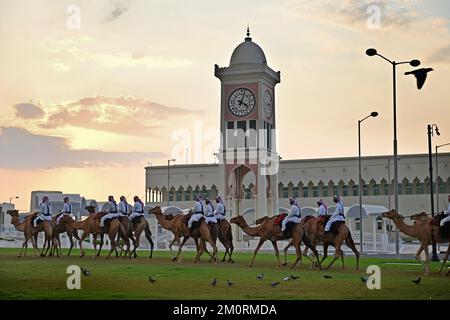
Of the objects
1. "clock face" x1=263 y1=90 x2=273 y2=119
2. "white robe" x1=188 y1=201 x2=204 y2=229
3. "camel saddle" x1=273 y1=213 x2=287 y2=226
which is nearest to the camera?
"camel saddle" x1=273 y1=213 x2=287 y2=226

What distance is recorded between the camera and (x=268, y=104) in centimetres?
5675

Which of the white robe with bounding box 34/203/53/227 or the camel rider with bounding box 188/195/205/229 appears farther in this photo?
the white robe with bounding box 34/203/53/227

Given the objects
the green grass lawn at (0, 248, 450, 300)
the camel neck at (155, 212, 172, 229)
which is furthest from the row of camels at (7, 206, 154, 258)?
the green grass lawn at (0, 248, 450, 300)

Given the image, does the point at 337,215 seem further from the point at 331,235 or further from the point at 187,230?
the point at 187,230

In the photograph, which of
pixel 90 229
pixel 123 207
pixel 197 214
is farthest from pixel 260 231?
pixel 90 229

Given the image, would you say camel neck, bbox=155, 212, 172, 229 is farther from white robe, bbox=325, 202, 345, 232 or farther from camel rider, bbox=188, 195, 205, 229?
white robe, bbox=325, 202, 345, 232

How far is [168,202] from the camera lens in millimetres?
90812

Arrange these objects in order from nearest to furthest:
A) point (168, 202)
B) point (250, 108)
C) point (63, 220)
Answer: point (63, 220)
point (250, 108)
point (168, 202)

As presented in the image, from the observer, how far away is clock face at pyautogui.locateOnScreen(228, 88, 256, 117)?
5531 cm

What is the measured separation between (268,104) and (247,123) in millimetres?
2669
